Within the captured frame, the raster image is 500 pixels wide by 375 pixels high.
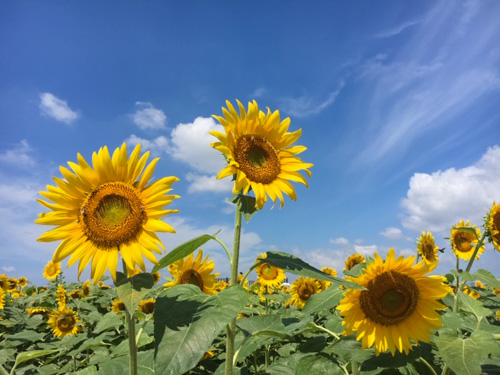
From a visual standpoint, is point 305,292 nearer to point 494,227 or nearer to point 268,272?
point 268,272

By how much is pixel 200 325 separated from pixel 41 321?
8.05 m

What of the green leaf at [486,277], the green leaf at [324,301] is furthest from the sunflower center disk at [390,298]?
the green leaf at [486,277]

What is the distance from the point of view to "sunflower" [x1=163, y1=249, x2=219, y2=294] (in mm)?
3723

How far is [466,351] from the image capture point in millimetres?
2750

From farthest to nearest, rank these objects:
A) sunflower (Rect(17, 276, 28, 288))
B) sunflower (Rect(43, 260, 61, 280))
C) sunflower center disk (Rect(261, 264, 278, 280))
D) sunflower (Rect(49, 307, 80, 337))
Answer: sunflower (Rect(17, 276, 28, 288)), sunflower (Rect(43, 260, 61, 280)), sunflower center disk (Rect(261, 264, 278, 280)), sunflower (Rect(49, 307, 80, 337))

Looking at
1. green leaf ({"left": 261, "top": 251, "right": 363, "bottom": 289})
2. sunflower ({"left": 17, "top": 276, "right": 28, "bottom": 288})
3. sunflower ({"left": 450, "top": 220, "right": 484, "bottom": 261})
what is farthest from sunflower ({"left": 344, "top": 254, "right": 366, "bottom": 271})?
sunflower ({"left": 17, "top": 276, "right": 28, "bottom": 288})

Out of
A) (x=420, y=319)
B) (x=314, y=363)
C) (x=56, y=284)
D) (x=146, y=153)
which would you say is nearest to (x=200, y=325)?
(x=146, y=153)

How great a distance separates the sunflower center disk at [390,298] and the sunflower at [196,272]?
145 cm

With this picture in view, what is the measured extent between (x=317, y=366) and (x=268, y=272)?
567 cm

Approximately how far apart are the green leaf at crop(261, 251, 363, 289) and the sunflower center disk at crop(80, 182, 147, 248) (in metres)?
0.87

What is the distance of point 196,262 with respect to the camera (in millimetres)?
3812

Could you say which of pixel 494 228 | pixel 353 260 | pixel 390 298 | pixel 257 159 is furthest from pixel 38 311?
pixel 494 228

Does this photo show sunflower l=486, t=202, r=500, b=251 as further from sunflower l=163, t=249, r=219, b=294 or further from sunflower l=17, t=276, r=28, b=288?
sunflower l=17, t=276, r=28, b=288

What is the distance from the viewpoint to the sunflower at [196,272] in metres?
3.72
